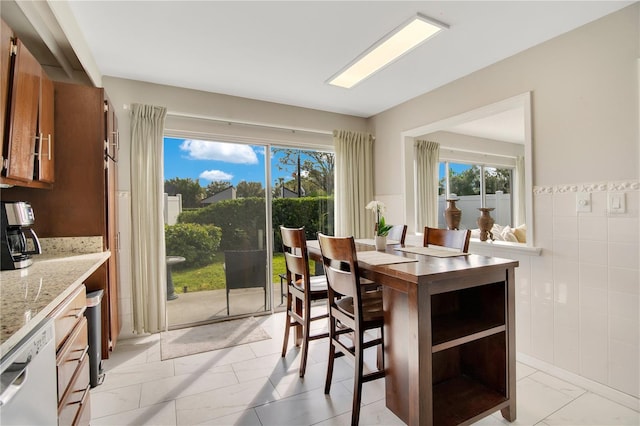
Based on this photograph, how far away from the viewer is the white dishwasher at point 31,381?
84 cm

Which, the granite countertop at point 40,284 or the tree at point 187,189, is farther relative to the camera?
the tree at point 187,189

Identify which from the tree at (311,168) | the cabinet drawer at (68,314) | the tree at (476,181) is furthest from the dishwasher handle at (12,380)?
the tree at (476,181)

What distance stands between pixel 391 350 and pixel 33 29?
9.41 ft

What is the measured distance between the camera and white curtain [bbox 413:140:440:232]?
4.69 m

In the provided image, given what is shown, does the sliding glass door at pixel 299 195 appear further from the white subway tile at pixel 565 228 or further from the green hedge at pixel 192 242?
the white subway tile at pixel 565 228

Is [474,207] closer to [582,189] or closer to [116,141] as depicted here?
[582,189]

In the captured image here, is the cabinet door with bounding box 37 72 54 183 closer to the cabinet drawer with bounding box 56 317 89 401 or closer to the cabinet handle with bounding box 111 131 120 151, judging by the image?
the cabinet handle with bounding box 111 131 120 151

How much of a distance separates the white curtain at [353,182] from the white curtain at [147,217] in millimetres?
2050

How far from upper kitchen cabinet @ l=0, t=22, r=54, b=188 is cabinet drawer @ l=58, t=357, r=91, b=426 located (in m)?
1.07

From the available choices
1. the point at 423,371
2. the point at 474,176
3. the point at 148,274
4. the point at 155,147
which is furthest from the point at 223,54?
the point at 474,176

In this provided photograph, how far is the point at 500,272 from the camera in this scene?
1.78 metres

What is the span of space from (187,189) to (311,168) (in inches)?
60.1

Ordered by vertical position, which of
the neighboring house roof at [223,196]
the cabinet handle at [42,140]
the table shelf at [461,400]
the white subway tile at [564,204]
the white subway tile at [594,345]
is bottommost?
the table shelf at [461,400]

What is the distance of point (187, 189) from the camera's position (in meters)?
3.45
